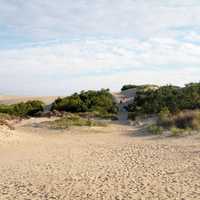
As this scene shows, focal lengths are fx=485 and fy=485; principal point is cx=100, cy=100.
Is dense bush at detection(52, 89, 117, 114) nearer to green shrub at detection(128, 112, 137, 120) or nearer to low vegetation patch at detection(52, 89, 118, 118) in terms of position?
low vegetation patch at detection(52, 89, 118, 118)

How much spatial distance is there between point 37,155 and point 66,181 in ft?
16.8

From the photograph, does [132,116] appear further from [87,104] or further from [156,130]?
[156,130]

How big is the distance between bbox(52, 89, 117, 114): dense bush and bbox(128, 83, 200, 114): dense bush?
1667 mm

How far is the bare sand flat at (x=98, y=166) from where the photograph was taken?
36.9ft

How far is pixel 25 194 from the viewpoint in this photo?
1130 centimetres

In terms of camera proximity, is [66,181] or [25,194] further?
[66,181]

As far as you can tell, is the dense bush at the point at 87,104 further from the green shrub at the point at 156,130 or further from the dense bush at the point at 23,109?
the green shrub at the point at 156,130

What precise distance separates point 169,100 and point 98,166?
1793 cm

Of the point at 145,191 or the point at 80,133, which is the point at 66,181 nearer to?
the point at 145,191

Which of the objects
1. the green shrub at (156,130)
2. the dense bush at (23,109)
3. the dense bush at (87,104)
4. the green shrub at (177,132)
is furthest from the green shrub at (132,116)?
the dense bush at (23,109)

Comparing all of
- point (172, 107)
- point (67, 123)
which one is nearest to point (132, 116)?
point (172, 107)

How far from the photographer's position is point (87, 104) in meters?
35.6

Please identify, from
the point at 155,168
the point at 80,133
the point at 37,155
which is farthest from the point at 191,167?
the point at 80,133

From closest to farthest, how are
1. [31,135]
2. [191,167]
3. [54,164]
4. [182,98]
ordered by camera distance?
[191,167]
[54,164]
[31,135]
[182,98]
